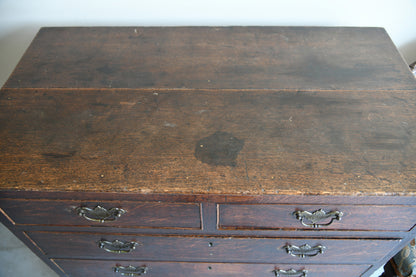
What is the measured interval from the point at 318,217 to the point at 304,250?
0.19 m

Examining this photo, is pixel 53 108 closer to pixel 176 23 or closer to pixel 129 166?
pixel 129 166

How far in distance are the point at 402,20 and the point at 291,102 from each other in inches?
27.4

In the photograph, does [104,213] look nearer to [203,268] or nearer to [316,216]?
[203,268]

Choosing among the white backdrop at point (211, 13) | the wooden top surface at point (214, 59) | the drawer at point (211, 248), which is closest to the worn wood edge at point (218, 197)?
the drawer at point (211, 248)

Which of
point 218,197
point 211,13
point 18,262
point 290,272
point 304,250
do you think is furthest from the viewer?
point 18,262

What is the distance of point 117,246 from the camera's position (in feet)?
2.89

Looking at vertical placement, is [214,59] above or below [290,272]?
above

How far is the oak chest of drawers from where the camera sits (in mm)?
672

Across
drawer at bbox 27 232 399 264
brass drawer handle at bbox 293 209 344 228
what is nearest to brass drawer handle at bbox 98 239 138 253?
drawer at bbox 27 232 399 264

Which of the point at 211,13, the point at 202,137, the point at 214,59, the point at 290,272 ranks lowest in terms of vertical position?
the point at 290,272

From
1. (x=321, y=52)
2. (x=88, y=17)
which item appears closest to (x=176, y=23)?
(x=88, y=17)

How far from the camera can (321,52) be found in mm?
946

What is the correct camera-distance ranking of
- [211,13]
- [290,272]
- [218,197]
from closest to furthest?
[218,197] < [290,272] < [211,13]

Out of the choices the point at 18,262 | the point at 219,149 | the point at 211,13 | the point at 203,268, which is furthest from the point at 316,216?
the point at 18,262
